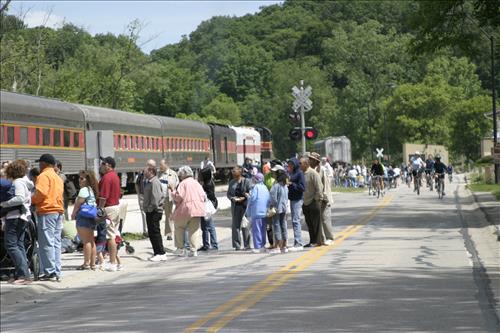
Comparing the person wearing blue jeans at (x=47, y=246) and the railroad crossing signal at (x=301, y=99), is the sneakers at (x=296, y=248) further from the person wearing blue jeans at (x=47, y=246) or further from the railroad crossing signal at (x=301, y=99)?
the railroad crossing signal at (x=301, y=99)

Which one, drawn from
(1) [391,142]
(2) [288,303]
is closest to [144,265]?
(2) [288,303]

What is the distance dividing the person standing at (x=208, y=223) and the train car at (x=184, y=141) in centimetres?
3545

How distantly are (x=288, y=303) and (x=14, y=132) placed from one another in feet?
87.1

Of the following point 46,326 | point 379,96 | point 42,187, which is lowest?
point 46,326

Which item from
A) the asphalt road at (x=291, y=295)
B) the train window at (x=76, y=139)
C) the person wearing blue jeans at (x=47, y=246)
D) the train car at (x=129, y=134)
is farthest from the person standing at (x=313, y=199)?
the train car at (x=129, y=134)

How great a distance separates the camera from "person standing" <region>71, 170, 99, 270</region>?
68.8 ft

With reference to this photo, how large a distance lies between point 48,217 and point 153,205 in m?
3.82

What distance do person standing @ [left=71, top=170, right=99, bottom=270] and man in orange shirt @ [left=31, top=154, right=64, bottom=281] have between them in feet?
3.90

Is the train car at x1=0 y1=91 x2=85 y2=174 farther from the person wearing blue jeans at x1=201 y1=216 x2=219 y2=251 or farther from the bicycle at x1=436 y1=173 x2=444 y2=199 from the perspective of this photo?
the bicycle at x1=436 y1=173 x2=444 y2=199

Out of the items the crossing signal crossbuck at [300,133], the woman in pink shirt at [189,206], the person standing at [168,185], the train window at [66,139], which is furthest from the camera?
the train window at [66,139]

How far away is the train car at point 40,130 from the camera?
39.4 metres

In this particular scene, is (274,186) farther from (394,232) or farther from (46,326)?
(46,326)

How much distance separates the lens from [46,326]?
1365 cm

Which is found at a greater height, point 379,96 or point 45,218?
point 379,96
